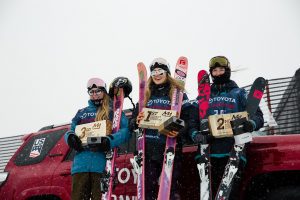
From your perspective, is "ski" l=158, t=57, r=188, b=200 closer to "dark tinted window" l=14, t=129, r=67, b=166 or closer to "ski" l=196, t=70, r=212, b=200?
"ski" l=196, t=70, r=212, b=200

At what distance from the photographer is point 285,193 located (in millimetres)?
3271

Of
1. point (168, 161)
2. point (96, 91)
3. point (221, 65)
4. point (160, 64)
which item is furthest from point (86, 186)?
point (221, 65)

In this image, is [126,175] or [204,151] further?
[126,175]

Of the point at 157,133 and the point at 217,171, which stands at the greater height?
the point at 157,133

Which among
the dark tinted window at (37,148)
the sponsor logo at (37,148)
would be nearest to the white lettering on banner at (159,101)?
the dark tinted window at (37,148)

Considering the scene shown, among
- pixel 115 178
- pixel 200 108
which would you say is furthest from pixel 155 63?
pixel 115 178

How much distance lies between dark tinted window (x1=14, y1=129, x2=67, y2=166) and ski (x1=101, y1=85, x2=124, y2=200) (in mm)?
1285

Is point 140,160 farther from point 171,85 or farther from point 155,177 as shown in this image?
point 171,85

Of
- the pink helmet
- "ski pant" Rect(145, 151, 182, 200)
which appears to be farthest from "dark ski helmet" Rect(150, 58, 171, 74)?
"ski pant" Rect(145, 151, 182, 200)

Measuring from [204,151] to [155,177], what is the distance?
66 centimetres

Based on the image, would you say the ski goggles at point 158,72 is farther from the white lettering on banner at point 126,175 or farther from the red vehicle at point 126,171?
the white lettering on banner at point 126,175

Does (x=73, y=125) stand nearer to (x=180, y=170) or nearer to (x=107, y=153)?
(x=107, y=153)

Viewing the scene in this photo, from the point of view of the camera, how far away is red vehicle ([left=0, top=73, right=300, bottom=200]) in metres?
3.41

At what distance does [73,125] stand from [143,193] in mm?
1458
